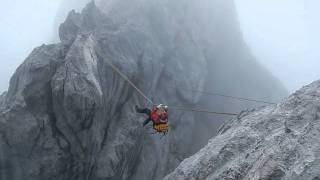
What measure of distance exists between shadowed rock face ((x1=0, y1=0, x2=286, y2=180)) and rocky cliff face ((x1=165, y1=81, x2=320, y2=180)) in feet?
40.5

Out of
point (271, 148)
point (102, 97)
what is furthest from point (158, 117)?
point (102, 97)

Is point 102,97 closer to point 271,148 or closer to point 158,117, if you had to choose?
point 158,117

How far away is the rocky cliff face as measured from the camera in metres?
13.6

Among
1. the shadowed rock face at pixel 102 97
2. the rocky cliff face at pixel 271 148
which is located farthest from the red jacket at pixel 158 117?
the shadowed rock face at pixel 102 97

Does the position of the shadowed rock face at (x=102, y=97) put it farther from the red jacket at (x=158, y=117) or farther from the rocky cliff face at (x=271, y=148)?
the rocky cliff face at (x=271, y=148)

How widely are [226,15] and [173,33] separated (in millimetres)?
20231

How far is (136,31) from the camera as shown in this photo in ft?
133

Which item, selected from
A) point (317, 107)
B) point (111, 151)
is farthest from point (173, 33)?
point (317, 107)

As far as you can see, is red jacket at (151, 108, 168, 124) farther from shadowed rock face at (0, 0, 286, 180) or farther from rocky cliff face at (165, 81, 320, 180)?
shadowed rock face at (0, 0, 286, 180)

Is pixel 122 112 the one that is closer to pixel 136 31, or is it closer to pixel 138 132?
pixel 138 132

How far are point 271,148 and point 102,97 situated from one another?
60.5ft

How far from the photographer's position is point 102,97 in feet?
103

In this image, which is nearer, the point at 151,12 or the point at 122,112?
the point at 122,112

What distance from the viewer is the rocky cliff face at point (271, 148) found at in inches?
534
